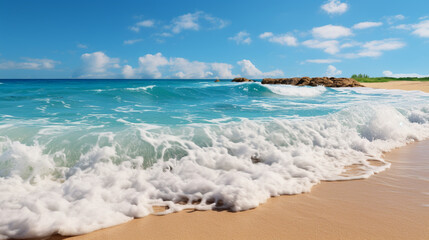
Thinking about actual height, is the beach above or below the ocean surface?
below

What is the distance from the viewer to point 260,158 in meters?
4.12

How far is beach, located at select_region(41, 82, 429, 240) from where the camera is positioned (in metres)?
2.10

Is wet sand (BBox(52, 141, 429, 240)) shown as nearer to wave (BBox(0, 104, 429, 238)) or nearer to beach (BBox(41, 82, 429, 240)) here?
beach (BBox(41, 82, 429, 240))

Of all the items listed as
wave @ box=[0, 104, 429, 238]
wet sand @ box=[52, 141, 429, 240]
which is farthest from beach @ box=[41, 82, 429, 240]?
wave @ box=[0, 104, 429, 238]

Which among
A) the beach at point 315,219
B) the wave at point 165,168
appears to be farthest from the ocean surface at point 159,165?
the beach at point 315,219

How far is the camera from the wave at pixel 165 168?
8.22 feet

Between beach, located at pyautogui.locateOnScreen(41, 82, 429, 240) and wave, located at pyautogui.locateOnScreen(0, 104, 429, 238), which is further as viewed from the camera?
wave, located at pyautogui.locateOnScreen(0, 104, 429, 238)

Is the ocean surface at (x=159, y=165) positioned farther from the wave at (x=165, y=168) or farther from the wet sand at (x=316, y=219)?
the wet sand at (x=316, y=219)

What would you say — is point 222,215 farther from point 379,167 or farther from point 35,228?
point 379,167

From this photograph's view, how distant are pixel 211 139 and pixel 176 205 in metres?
2.05

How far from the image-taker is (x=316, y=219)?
2.33 metres

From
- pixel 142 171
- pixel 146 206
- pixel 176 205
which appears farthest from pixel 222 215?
pixel 142 171

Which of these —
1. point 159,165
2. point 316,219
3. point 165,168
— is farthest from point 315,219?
point 159,165

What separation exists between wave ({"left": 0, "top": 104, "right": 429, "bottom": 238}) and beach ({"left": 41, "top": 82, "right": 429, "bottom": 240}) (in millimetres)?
146
